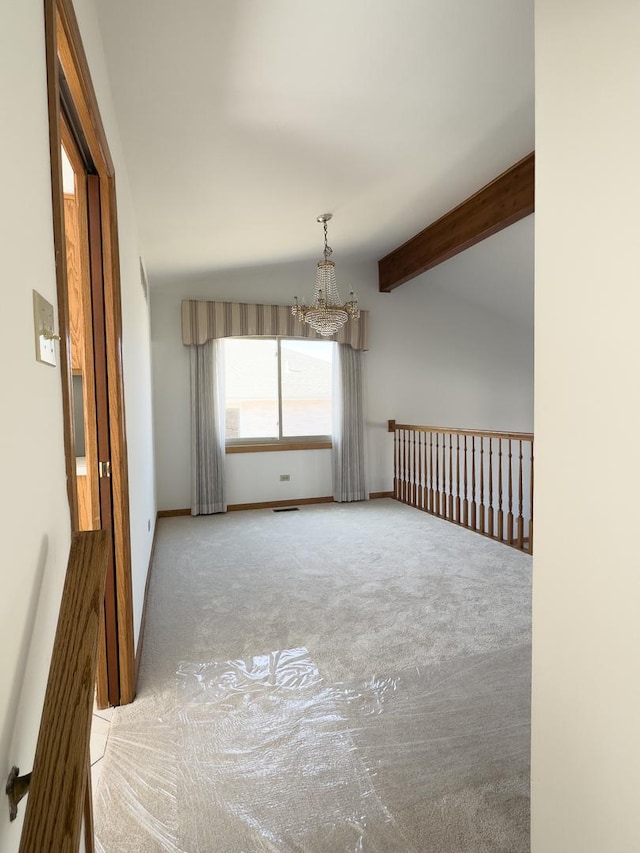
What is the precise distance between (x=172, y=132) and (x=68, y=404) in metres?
1.97

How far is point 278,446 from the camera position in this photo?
5672mm

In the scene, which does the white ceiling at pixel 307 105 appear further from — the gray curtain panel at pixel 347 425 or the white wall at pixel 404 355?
the gray curtain panel at pixel 347 425

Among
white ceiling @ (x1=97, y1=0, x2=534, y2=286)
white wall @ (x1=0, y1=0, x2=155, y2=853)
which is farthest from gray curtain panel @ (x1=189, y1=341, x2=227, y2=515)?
white wall @ (x1=0, y1=0, x2=155, y2=853)

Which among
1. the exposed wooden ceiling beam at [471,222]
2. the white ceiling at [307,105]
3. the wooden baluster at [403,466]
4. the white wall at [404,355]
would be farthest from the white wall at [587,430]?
the wooden baluster at [403,466]

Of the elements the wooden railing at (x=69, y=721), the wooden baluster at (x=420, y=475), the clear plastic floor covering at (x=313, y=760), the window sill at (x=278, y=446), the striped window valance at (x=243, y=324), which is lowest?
the clear plastic floor covering at (x=313, y=760)

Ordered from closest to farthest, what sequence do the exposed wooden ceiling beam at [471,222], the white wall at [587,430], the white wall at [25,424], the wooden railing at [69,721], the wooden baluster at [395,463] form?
1. the wooden railing at [69,721]
2. the white wall at [25,424]
3. the white wall at [587,430]
4. the exposed wooden ceiling beam at [471,222]
5. the wooden baluster at [395,463]

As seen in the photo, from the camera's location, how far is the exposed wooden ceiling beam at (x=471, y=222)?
3.41 m

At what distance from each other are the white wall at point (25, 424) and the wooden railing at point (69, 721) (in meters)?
0.06

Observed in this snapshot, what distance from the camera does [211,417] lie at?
5.26m

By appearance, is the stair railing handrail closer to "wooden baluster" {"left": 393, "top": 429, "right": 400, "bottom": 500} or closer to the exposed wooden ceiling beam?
"wooden baluster" {"left": 393, "top": 429, "right": 400, "bottom": 500}

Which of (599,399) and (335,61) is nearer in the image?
(599,399)

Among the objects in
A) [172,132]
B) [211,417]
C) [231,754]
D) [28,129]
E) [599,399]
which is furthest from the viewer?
[211,417]

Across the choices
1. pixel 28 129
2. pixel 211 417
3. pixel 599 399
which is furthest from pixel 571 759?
pixel 211 417

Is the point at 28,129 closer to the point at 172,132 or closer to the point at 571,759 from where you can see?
the point at 571,759
